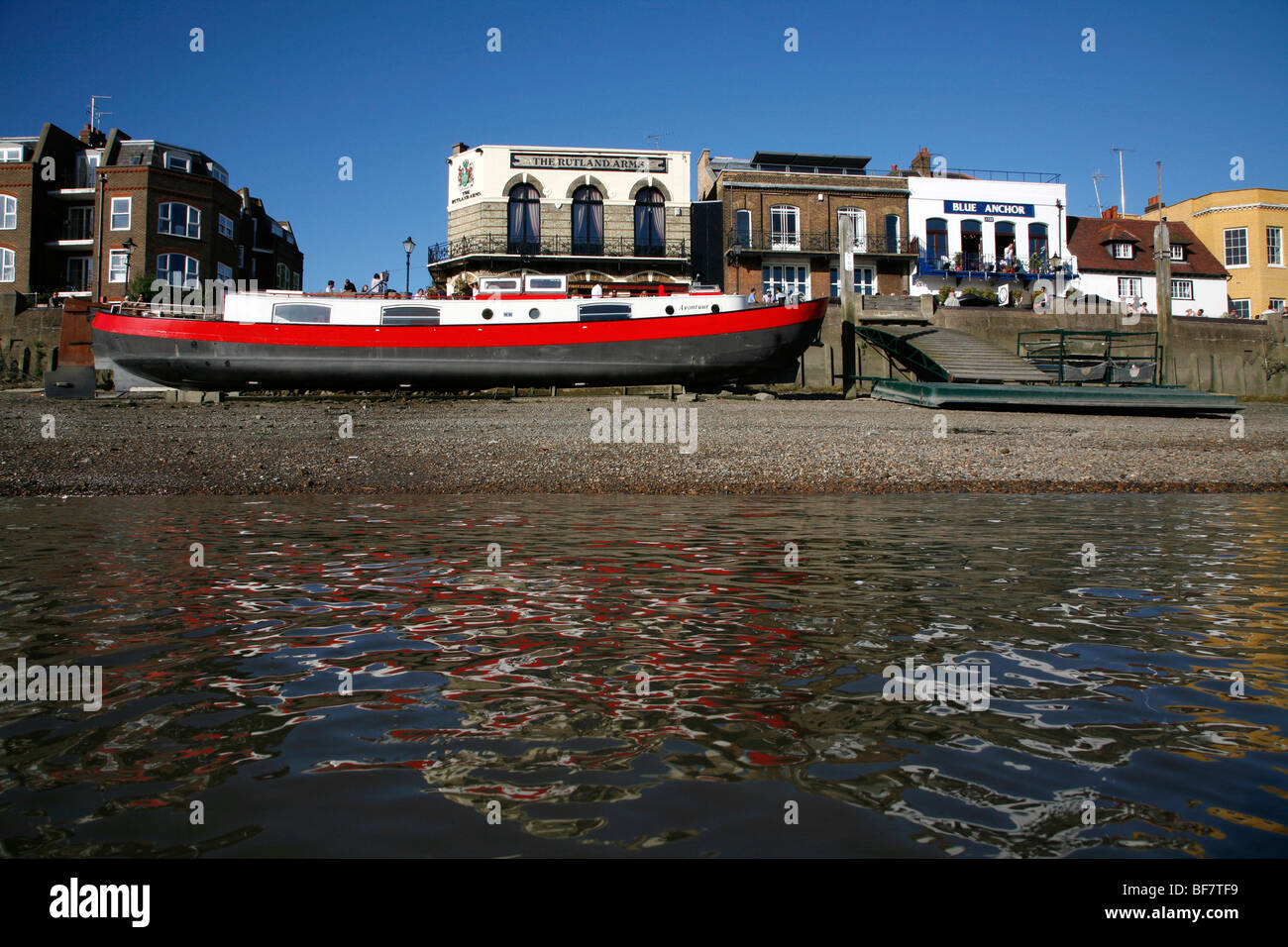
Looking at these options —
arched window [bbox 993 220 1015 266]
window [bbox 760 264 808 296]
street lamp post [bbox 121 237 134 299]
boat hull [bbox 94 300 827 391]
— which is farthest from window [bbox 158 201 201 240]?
arched window [bbox 993 220 1015 266]

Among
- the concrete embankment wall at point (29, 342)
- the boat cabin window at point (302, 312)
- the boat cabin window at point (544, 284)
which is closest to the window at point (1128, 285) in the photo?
the boat cabin window at point (544, 284)

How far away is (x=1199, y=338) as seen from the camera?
34062 mm

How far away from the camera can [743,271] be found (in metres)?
42.2

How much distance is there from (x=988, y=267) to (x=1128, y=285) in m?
9.18

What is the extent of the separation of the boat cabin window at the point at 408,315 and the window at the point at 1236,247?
1924 inches

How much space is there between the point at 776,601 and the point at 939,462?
351 inches

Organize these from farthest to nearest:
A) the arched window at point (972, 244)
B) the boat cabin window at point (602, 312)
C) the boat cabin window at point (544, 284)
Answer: the arched window at point (972, 244) < the boat cabin window at point (544, 284) < the boat cabin window at point (602, 312)

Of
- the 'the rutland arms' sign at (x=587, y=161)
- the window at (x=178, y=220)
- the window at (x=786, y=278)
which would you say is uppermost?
the 'the rutland arms' sign at (x=587, y=161)

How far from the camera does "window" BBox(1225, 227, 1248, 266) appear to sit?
4916cm

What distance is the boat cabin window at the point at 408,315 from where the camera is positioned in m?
24.2

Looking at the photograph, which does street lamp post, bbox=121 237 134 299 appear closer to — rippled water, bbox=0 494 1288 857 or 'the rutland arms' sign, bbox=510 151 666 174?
'the rutland arms' sign, bbox=510 151 666 174
